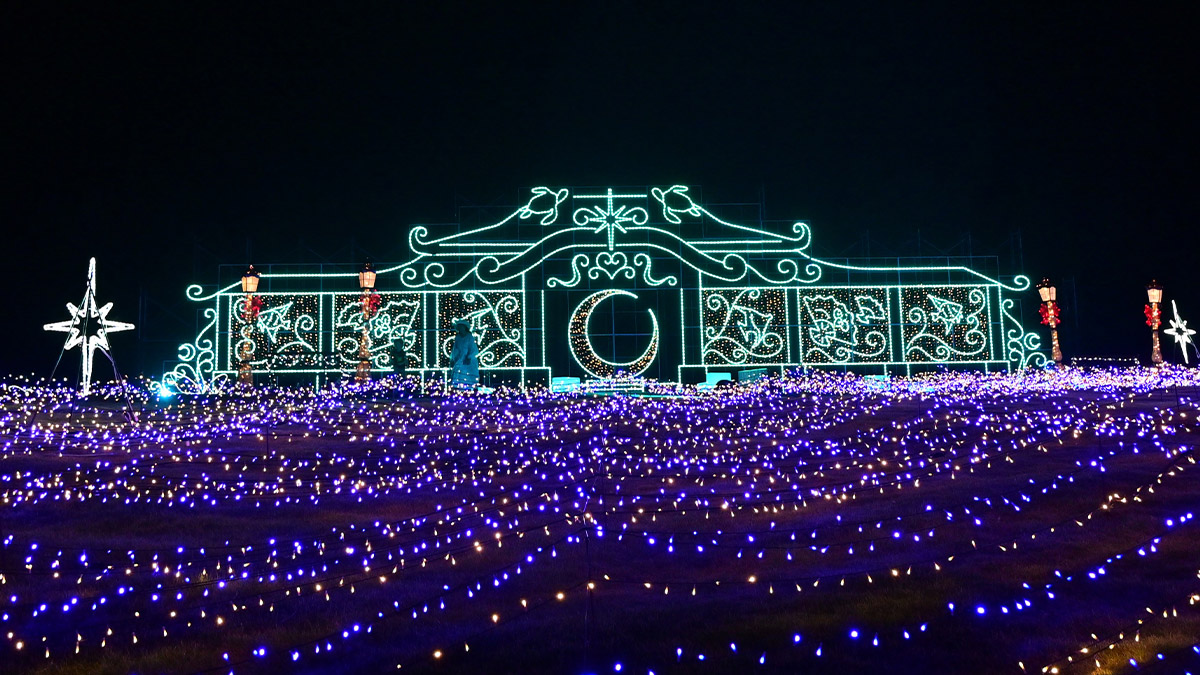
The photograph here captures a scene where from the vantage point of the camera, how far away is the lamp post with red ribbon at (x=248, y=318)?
14094mm

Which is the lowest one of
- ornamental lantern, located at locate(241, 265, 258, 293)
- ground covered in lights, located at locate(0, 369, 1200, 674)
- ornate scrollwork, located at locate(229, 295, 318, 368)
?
ground covered in lights, located at locate(0, 369, 1200, 674)

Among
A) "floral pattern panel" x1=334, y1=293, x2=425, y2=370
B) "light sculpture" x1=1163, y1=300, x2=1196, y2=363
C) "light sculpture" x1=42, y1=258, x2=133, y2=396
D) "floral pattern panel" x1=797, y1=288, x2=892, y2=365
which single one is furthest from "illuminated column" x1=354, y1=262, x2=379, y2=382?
"light sculpture" x1=1163, y1=300, x2=1196, y2=363

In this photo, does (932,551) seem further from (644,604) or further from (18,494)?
(18,494)

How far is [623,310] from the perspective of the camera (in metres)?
15.9

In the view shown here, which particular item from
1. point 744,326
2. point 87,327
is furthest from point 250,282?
A: point 744,326

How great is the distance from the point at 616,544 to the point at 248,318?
1127cm

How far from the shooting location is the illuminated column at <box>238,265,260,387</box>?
14.1 meters

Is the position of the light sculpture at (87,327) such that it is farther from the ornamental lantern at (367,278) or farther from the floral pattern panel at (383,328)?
the ornamental lantern at (367,278)

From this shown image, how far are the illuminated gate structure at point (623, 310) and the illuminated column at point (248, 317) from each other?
1.82ft

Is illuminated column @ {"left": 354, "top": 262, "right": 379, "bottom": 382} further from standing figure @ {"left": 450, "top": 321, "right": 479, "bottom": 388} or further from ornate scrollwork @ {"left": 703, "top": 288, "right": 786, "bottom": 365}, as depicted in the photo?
ornate scrollwork @ {"left": 703, "top": 288, "right": 786, "bottom": 365}

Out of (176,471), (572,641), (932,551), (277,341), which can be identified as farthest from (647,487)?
(277,341)

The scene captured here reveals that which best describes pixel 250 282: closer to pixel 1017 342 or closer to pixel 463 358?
pixel 463 358

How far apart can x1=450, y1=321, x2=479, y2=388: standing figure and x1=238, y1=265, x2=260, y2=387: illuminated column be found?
3379 millimetres

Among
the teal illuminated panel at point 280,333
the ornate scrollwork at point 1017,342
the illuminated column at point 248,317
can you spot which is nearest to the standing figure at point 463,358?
the teal illuminated panel at point 280,333
